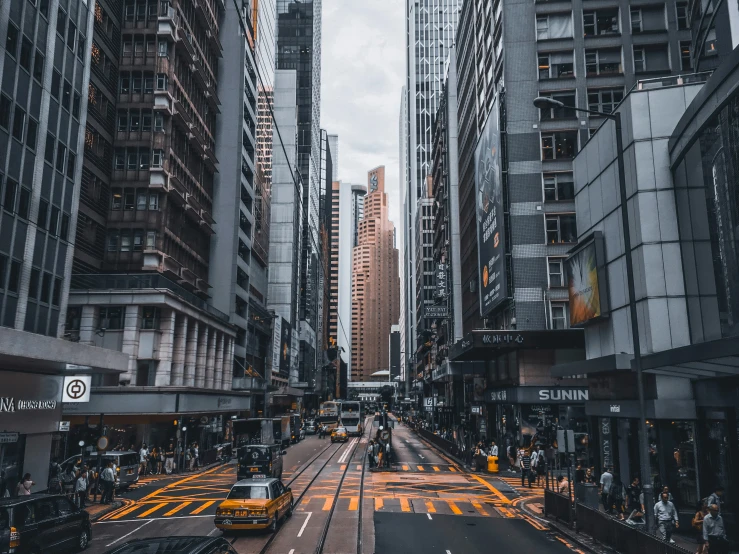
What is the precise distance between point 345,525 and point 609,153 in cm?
1740

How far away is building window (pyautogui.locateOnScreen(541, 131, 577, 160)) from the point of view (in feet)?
156

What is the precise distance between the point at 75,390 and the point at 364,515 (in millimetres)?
13482

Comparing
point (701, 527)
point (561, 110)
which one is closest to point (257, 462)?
point (701, 527)

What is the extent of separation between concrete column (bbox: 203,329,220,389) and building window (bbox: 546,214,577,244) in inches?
1253

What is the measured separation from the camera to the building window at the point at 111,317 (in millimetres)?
46594

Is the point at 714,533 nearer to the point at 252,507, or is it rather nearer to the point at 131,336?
the point at 252,507

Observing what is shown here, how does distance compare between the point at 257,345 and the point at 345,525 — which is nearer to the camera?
the point at 345,525

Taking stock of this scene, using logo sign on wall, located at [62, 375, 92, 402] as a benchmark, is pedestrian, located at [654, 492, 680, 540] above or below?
below

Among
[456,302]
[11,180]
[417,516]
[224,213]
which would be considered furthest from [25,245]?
[456,302]

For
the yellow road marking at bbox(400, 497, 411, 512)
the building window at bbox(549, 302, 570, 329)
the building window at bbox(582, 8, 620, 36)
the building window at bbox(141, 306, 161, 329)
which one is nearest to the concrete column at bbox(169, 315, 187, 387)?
the building window at bbox(141, 306, 161, 329)

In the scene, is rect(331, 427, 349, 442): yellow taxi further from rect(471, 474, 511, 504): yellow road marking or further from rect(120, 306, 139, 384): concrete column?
rect(471, 474, 511, 504): yellow road marking

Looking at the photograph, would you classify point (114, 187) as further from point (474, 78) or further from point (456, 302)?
point (456, 302)

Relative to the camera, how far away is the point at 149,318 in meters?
47.2

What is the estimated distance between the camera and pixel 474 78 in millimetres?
65000
